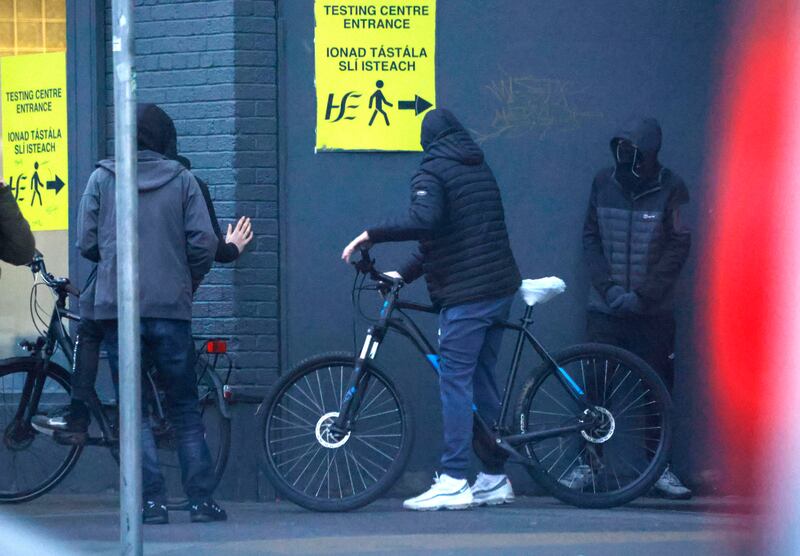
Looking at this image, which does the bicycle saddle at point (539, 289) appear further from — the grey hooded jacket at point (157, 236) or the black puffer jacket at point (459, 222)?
the grey hooded jacket at point (157, 236)

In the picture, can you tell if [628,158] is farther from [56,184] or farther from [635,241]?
[56,184]

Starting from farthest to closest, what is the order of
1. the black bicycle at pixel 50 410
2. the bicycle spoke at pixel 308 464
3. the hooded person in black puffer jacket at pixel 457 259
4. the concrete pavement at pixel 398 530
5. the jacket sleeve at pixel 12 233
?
1. the bicycle spoke at pixel 308 464
2. the black bicycle at pixel 50 410
3. the hooded person in black puffer jacket at pixel 457 259
4. the jacket sleeve at pixel 12 233
5. the concrete pavement at pixel 398 530

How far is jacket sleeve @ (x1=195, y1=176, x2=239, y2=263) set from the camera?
603 cm

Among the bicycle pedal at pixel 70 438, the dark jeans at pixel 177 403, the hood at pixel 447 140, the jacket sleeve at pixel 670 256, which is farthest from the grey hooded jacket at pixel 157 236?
the jacket sleeve at pixel 670 256

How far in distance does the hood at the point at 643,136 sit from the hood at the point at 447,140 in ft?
2.72

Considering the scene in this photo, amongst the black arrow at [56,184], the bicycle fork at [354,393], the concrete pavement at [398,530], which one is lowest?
the concrete pavement at [398,530]

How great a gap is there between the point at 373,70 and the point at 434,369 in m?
1.71

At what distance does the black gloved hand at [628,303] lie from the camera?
6.47 metres

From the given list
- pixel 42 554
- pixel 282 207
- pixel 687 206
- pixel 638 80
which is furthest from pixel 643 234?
pixel 42 554

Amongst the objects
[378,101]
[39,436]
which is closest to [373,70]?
[378,101]

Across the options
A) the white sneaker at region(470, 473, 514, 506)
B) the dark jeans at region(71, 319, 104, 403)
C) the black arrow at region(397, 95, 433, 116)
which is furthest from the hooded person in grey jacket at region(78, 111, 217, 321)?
the white sneaker at region(470, 473, 514, 506)

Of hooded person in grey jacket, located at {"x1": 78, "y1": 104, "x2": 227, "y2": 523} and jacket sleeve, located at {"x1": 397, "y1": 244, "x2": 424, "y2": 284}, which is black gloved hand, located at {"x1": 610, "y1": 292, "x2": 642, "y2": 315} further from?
hooded person in grey jacket, located at {"x1": 78, "y1": 104, "x2": 227, "y2": 523}

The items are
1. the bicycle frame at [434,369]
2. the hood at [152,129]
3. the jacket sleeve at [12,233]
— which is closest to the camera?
the jacket sleeve at [12,233]

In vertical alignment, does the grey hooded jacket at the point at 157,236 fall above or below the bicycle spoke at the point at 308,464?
above
